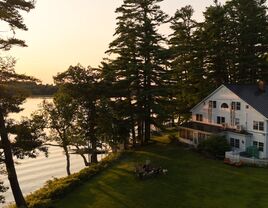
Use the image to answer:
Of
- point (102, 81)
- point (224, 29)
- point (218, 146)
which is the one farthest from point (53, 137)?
point (224, 29)

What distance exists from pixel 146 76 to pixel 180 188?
1995cm

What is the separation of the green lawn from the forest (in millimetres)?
7190

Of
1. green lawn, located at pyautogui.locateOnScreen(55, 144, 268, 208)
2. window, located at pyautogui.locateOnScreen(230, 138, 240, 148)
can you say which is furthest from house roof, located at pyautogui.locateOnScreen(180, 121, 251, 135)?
green lawn, located at pyautogui.locateOnScreen(55, 144, 268, 208)

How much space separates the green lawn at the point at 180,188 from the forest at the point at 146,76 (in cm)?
719


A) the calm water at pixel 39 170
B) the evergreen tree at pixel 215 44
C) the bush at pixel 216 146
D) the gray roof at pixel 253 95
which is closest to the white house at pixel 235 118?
the gray roof at pixel 253 95

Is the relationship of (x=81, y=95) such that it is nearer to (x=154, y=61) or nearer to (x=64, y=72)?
(x=64, y=72)

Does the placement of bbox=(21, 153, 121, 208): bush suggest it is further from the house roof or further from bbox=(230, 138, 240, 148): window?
bbox=(230, 138, 240, 148): window

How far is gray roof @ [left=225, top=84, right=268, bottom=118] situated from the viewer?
1545 inches

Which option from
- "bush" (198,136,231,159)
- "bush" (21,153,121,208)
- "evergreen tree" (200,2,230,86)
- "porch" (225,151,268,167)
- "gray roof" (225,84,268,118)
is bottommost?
"bush" (21,153,121,208)

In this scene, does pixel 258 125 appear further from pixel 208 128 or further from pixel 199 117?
pixel 199 117

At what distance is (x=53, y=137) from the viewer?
4209 cm

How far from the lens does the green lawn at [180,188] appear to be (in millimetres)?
26703

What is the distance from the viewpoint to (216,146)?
131 ft

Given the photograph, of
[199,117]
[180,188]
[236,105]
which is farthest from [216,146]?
[180,188]
